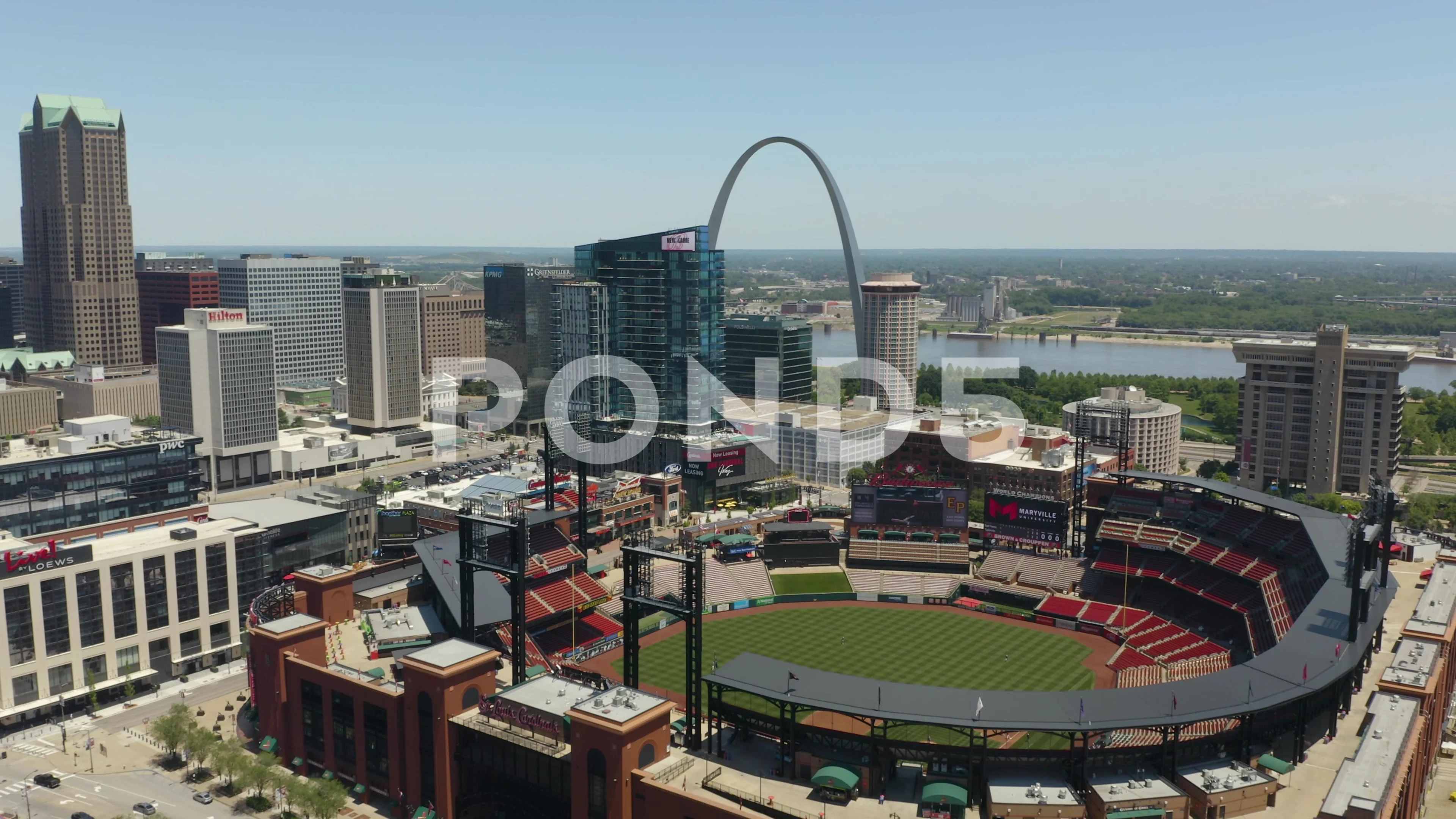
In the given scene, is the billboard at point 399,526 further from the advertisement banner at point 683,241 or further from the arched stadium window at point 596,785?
the advertisement banner at point 683,241

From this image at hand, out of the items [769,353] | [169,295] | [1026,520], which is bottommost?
[1026,520]

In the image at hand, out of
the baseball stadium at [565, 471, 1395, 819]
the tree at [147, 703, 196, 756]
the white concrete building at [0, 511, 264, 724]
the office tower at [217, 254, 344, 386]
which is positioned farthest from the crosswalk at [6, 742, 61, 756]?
the office tower at [217, 254, 344, 386]

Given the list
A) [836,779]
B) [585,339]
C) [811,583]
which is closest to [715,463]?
[811,583]

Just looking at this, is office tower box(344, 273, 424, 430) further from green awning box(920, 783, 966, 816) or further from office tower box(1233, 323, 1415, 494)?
green awning box(920, 783, 966, 816)

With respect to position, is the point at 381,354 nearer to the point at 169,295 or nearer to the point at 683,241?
the point at 683,241

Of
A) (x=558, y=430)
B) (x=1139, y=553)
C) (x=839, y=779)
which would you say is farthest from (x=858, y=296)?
(x=839, y=779)
